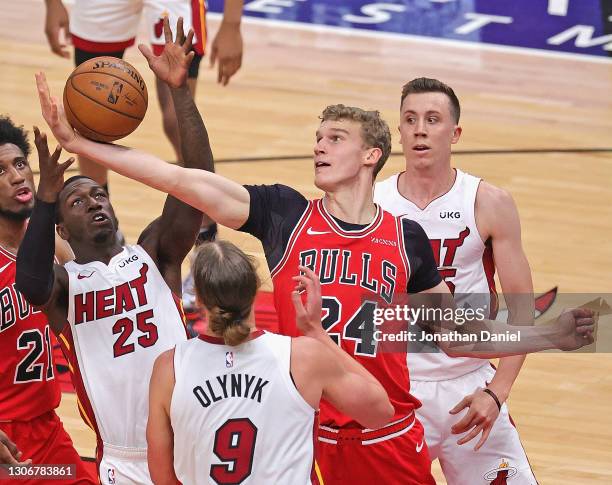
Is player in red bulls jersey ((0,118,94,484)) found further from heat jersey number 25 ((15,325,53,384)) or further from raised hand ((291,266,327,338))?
raised hand ((291,266,327,338))

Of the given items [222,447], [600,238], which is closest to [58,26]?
[600,238]

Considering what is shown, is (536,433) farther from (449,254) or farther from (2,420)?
(2,420)

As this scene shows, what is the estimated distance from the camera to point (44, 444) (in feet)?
18.3

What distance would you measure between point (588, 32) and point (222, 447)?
11.2 meters

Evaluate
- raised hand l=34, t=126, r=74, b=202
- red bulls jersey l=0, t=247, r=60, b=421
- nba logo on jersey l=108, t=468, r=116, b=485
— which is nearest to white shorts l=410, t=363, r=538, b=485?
nba logo on jersey l=108, t=468, r=116, b=485

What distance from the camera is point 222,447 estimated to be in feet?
13.8

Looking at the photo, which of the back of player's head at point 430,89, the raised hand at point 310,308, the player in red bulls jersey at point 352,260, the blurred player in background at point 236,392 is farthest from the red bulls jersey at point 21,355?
the back of player's head at point 430,89

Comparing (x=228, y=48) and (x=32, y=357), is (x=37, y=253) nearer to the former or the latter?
(x=32, y=357)

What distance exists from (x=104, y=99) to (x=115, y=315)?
0.87 m

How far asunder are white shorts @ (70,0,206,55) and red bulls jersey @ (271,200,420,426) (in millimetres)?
4679

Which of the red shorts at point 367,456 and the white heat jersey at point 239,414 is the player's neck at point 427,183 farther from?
the white heat jersey at point 239,414

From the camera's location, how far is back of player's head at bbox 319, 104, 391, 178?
5.29 metres

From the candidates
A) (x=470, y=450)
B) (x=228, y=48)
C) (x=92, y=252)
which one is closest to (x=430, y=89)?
(x=470, y=450)

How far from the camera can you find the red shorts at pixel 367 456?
5227 mm
